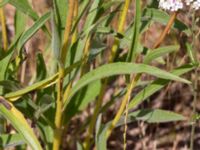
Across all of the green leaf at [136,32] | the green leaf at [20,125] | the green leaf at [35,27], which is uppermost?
the green leaf at [35,27]

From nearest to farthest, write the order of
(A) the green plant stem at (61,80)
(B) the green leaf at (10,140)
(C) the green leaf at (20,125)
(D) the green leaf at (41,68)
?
(A) the green plant stem at (61,80) → (C) the green leaf at (20,125) → (B) the green leaf at (10,140) → (D) the green leaf at (41,68)

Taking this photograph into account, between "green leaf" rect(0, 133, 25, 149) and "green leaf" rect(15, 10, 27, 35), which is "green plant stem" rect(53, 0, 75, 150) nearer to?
"green leaf" rect(0, 133, 25, 149)

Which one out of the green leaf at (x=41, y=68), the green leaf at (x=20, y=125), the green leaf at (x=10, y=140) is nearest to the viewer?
the green leaf at (x=20, y=125)

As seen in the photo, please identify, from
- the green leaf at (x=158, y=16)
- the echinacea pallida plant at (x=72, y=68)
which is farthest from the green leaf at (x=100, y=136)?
the green leaf at (x=158, y=16)

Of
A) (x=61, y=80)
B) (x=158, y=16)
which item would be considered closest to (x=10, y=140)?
(x=61, y=80)

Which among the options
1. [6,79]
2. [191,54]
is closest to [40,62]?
[6,79]

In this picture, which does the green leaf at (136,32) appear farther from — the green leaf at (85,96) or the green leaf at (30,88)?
the green leaf at (85,96)

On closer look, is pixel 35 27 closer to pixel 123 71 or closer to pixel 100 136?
pixel 123 71
